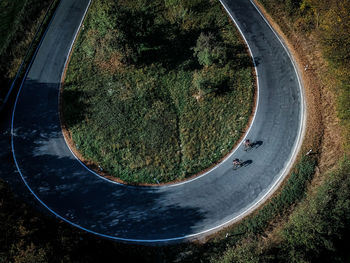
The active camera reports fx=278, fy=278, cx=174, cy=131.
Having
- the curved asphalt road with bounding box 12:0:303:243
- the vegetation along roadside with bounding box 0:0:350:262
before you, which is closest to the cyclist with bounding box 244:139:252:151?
the curved asphalt road with bounding box 12:0:303:243

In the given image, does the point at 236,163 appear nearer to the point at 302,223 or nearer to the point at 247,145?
the point at 247,145

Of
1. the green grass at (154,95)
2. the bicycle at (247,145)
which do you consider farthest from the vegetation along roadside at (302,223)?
the green grass at (154,95)

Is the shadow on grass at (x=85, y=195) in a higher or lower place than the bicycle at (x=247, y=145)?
lower

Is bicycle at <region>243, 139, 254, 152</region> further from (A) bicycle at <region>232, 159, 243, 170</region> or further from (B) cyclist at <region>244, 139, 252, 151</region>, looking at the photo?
(A) bicycle at <region>232, 159, 243, 170</region>

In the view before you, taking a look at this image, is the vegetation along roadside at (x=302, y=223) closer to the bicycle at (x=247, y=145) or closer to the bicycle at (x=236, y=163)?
the bicycle at (x=236, y=163)

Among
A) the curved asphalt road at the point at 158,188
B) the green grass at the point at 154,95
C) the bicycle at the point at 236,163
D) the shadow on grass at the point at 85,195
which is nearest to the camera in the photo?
the shadow on grass at the point at 85,195
